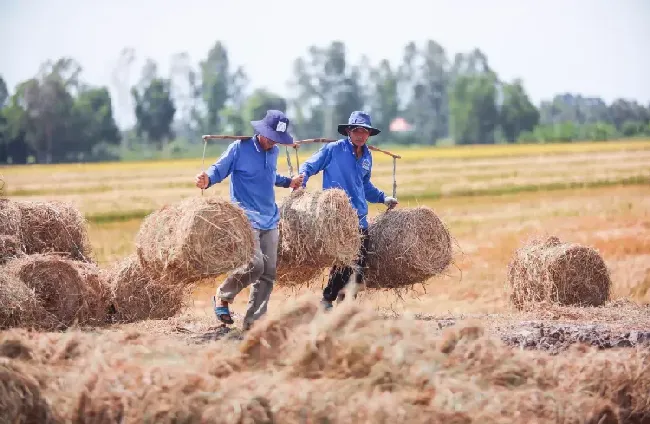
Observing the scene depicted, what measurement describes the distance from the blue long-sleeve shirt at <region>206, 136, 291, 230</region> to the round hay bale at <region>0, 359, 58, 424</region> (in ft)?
14.4

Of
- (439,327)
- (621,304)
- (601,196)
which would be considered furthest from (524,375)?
(601,196)

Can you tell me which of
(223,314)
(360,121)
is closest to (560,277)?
(360,121)

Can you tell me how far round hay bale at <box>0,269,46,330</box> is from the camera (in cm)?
944

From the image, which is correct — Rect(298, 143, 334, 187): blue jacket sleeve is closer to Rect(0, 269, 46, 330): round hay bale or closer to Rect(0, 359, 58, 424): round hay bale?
Rect(0, 269, 46, 330): round hay bale

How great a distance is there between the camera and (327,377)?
602cm

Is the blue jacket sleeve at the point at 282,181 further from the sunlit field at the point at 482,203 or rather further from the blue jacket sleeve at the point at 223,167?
the blue jacket sleeve at the point at 223,167

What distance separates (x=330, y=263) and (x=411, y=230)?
4.15 feet

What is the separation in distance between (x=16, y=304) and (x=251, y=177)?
2575 millimetres

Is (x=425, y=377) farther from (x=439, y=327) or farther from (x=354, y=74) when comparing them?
(x=354, y=74)

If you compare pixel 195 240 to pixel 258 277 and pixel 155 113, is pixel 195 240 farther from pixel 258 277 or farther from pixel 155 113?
pixel 155 113

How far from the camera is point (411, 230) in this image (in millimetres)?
11039

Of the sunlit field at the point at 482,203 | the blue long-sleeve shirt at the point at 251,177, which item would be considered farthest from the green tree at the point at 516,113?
the blue long-sleeve shirt at the point at 251,177

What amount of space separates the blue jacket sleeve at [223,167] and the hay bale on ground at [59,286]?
1.87m

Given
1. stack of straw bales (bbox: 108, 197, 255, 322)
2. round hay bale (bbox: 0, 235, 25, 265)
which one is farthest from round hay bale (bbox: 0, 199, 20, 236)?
stack of straw bales (bbox: 108, 197, 255, 322)
